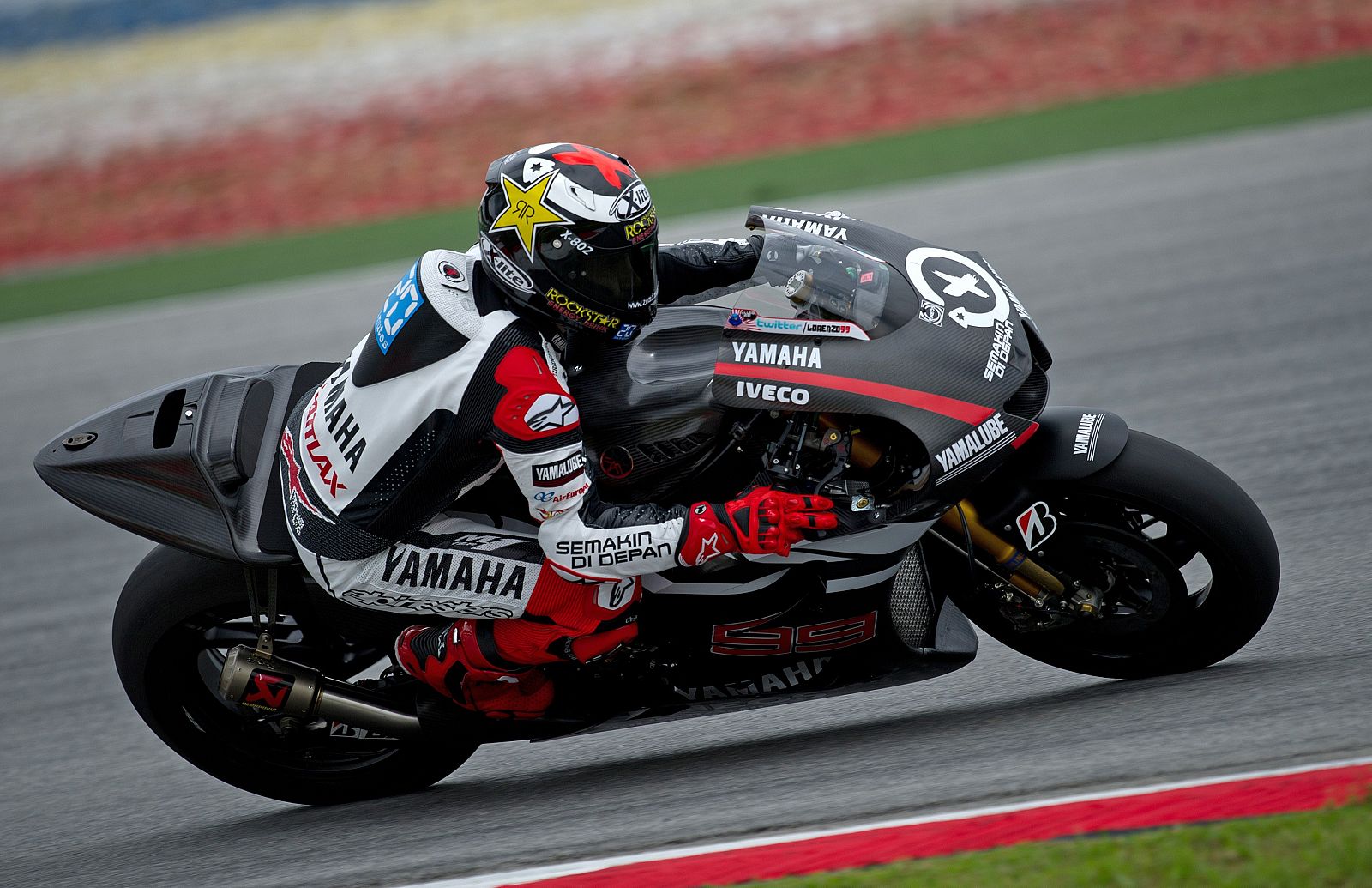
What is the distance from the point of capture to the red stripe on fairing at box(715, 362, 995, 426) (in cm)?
336

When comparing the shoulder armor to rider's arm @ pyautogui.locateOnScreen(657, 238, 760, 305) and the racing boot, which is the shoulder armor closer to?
rider's arm @ pyautogui.locateOnScreen(657, 238, 760, 305)

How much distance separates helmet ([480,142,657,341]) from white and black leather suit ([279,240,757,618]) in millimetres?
122

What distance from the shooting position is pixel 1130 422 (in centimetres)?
594

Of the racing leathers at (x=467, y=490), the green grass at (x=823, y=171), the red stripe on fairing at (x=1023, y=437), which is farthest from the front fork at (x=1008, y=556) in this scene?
the green grass at (x=823, y=171)

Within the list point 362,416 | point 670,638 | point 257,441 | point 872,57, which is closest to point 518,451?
point 362,416

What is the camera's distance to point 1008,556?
3.60m

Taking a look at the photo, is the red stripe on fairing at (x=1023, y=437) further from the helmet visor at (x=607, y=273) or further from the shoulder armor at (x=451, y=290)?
the shoulder armor at (x=451, y=290)

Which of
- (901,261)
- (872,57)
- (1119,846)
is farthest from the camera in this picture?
(872,57)

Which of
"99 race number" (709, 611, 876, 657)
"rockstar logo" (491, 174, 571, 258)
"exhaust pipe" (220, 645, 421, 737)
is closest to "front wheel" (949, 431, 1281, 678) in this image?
"99 race number" (709, 611, 876, 657)

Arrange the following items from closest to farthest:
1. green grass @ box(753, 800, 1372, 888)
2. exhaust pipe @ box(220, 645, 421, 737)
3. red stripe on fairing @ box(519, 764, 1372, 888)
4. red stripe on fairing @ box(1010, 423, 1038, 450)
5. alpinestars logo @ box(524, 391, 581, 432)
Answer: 1. green grass @ box(753, 800, 1372, 888)
2. red stripe on fairing @ box(519, 764, 1372, 888)
3. alpinestars logo @ box(524, 391, 581, 432)
4. red stripe on fairing @ box(1010, 423, 1038, 450)
5. exhaust pipe @ box(220, 645, 421, 737)

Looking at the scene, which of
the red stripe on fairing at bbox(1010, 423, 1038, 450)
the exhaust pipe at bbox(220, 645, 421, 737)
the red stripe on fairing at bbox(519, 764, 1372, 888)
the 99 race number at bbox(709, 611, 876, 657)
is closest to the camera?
the red stripe on fairing at bbox(519, 764, 1372, 888)

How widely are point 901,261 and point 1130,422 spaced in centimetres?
273

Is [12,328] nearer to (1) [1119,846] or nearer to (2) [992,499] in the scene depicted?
(2) [992,499]

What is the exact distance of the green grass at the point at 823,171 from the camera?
35.9ft
